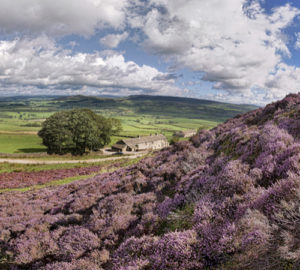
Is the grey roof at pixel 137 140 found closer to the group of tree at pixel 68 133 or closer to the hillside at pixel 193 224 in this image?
the group of tree at pixel 68 133

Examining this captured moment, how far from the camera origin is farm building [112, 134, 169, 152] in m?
101

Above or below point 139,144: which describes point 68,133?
above

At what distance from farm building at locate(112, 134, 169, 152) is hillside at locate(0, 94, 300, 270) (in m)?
89.9

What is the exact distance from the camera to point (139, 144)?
111 metres

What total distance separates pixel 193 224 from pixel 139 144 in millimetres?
105849

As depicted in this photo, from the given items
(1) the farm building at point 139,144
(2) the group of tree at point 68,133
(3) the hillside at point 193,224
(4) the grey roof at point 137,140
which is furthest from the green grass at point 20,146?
(3) the hillside at point 193,224

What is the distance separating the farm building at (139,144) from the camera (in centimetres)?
10056

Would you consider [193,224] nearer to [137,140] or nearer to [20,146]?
[137,140]

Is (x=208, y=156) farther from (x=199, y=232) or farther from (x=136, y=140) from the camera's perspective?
(x=136, y=140)

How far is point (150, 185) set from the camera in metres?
10.3

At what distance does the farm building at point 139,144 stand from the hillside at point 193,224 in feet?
295

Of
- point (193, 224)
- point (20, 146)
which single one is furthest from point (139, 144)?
point (193, 224)

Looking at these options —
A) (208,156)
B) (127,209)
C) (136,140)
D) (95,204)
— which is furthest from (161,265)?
(136,140)

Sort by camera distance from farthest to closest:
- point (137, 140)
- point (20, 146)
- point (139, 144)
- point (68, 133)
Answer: point (137, 140), point (139, 144), point (20, 146), point (68, 133)
